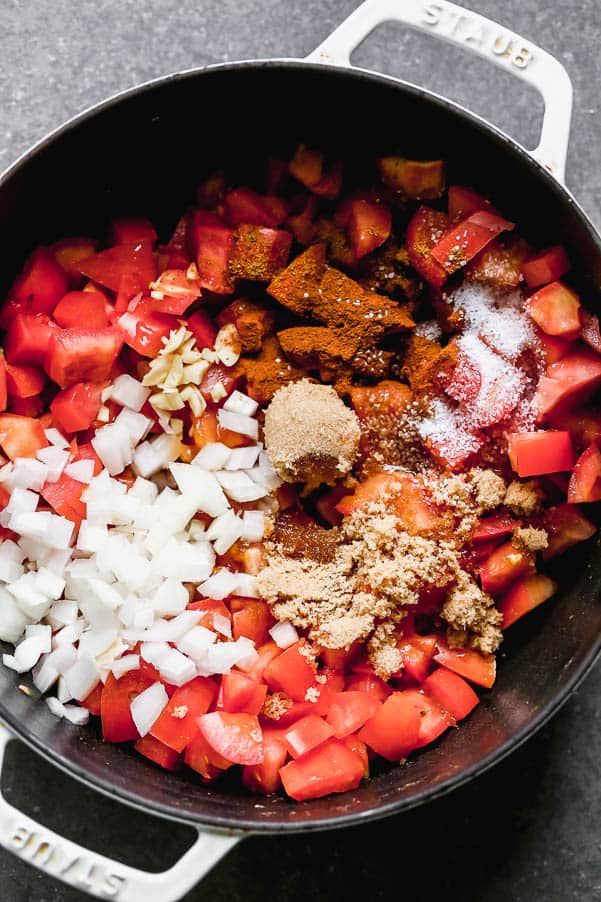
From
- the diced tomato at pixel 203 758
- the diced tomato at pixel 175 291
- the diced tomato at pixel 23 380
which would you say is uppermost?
the diced tomato at pixel 175 291

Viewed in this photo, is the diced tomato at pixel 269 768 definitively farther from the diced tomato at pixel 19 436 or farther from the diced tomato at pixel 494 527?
the diced tomato at pixel 19 436

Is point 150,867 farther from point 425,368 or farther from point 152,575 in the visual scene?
point 425,368

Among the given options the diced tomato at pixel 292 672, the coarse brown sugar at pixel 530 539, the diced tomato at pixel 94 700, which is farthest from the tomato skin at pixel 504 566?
the diced tomato at pixel 94 700

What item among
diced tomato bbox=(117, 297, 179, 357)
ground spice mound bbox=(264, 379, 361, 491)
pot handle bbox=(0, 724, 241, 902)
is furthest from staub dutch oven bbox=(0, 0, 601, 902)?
ground spice mound bbox=(264, 379, 361, 491)

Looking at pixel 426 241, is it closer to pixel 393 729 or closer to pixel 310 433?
pixel 310 433

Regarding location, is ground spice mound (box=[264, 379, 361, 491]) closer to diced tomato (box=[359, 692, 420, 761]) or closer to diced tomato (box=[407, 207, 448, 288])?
diced tomato (box=[407, 207, 448, 288])

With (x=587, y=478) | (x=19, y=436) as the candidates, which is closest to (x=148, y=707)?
(x=19, y=436)

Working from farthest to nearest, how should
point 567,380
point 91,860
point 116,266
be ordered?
point 116,266 → point 567,380 → point 91,860
